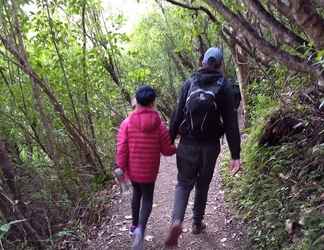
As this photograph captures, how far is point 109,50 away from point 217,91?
641 centimetres

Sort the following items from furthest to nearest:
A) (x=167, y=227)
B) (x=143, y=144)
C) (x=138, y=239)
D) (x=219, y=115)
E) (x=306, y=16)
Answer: (x=167, y=227) < (x=138, y=239) < (x=143, y=144) < (x=219, y=115) < (x=306, y=16)

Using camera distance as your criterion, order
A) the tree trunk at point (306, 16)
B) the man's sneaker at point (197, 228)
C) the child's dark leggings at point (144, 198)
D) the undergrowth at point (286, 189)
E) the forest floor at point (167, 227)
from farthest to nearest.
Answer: the man's sneaker at point (197, 228) → the forest floor at point (167, 227) → the child's dark leggings at point (144, 198) → the undergrowth at point (286, 189) → the tree trunk at point (306, 16)

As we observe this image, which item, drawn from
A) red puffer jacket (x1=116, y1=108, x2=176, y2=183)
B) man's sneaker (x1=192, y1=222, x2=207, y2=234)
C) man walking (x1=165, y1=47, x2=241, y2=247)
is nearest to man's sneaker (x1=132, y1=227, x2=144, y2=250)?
man walking (x1=165, y1=47, x2=241, y2=247)

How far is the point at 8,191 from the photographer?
18.4 feet

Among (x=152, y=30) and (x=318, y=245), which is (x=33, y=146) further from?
(x=152, y=30)

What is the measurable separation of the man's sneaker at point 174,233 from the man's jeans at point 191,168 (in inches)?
A: 2.4

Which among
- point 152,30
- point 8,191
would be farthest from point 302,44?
point 152,30

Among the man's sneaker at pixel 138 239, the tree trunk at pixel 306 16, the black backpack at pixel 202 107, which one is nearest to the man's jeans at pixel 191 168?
the black backpack at pixel 202 107

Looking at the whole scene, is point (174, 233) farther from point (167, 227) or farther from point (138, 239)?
point (167, 227)

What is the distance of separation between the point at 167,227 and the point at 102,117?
177 inches

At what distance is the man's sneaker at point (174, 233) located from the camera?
14.2 ft

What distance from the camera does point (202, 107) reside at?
415 centimetres

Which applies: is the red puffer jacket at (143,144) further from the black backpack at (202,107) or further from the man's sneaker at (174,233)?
the man's sneaker at (174,233)

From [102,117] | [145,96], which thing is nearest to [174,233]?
[145,96]
